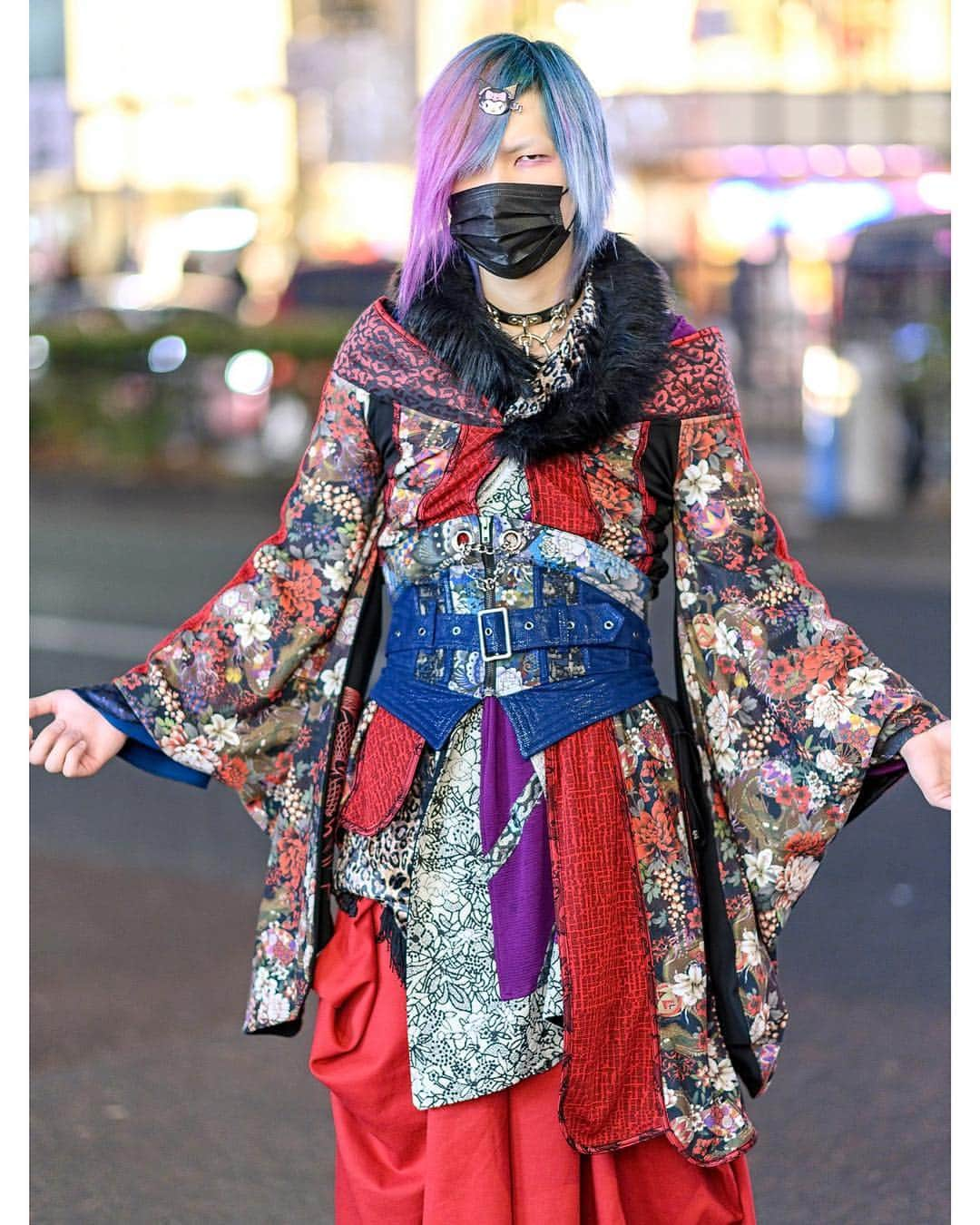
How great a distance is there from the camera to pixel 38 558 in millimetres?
14781

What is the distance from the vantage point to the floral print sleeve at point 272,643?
2979mm

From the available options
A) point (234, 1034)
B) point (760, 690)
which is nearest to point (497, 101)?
point (760, 690)

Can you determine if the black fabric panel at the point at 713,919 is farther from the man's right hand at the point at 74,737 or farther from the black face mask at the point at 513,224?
the man's right hand at the point at 74,737

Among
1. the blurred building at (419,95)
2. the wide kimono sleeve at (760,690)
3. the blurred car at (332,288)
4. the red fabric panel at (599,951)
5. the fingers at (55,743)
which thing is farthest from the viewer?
the blurred building at (419,95)

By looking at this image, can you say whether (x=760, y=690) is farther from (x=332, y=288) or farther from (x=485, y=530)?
(x=332, y=288)

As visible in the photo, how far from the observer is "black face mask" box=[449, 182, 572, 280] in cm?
274

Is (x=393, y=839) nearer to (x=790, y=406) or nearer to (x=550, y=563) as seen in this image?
(x=550, y=563)

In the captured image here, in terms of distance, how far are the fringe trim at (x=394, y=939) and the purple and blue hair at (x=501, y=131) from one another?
0.97 metres

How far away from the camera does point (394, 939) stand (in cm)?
284

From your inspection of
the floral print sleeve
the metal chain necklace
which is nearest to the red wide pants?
the floral print sleeve

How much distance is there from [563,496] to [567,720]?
32cm

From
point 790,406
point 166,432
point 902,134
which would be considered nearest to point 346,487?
point 166,432

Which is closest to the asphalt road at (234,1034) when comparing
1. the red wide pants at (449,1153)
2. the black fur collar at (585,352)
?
the red wide pants at (449,1153)

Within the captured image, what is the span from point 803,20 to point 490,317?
3191 cm
